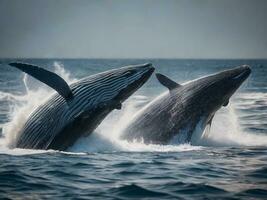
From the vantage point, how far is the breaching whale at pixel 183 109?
17.0 meters

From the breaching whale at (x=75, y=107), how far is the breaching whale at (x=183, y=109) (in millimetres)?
1959

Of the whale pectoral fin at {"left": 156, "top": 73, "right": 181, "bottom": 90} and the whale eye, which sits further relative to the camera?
the whale pectoral fin at {"left": 156, "top": 73, "right": 181, "bottom": 90}

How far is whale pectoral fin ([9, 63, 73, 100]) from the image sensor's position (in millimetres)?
13961

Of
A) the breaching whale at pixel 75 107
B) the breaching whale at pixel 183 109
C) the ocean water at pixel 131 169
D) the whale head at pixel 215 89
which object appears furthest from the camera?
the whale head at pixel 215 89

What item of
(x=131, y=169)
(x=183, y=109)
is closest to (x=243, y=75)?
(x=183, y=109)

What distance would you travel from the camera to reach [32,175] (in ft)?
42.2

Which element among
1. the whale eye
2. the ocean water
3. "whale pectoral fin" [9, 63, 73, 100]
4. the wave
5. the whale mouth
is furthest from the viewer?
the whale mouth

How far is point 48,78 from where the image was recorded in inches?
562

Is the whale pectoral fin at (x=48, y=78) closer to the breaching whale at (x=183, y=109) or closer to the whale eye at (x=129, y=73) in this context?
the whale eye at (x=129, y=73)

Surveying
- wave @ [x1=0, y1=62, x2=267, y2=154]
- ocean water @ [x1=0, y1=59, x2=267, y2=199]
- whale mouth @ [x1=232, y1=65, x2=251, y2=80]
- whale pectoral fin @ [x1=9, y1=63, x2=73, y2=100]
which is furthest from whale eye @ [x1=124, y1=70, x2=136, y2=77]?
whale mouth @ [x1=232, y1=65, x2=251, y2=80]

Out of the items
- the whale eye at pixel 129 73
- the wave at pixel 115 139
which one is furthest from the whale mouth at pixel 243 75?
the whale eye at pixel 129 73

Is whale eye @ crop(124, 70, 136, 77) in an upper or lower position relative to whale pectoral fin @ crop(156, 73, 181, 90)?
upper

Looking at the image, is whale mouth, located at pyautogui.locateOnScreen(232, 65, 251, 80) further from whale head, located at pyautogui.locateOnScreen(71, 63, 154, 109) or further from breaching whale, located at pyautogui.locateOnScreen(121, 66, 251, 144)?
whale head, located at pyautogui.locateOnScreen(71, 63, 154, 109)

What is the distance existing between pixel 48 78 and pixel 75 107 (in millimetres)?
1174
